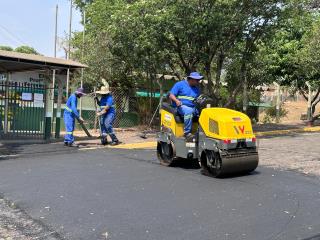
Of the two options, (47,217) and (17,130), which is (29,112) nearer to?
(17,130)

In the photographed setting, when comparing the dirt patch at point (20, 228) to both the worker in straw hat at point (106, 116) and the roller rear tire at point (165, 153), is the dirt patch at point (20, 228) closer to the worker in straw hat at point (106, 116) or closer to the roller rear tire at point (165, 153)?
the roller rear tire at point (165, 153)

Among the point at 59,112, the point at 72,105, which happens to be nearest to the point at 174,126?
the point at 72,105

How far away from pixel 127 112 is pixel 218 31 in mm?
6981

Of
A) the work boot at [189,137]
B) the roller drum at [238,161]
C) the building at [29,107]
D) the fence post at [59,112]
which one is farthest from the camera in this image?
the fence post at [59,112]

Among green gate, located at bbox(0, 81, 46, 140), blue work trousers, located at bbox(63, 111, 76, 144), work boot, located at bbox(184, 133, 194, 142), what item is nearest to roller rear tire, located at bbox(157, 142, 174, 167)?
work boot, located at bbox(184, 133, 194, 142)

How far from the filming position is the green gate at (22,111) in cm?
1539

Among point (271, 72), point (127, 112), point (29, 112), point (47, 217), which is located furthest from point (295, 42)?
point (47, 217)

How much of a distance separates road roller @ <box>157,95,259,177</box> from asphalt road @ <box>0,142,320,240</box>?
9.1 inches

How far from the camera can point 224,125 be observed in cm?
828

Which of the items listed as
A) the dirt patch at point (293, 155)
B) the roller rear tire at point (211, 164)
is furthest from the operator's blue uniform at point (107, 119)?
the roller rear tire at point (211, 164)

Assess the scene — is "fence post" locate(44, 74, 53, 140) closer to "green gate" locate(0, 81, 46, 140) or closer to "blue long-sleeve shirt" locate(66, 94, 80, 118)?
"green gate" locate(0, 81, 46, 140)

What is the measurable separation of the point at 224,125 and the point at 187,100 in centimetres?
151

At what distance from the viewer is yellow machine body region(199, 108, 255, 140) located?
27.2ft

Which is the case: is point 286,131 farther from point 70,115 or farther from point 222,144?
point 222,144
